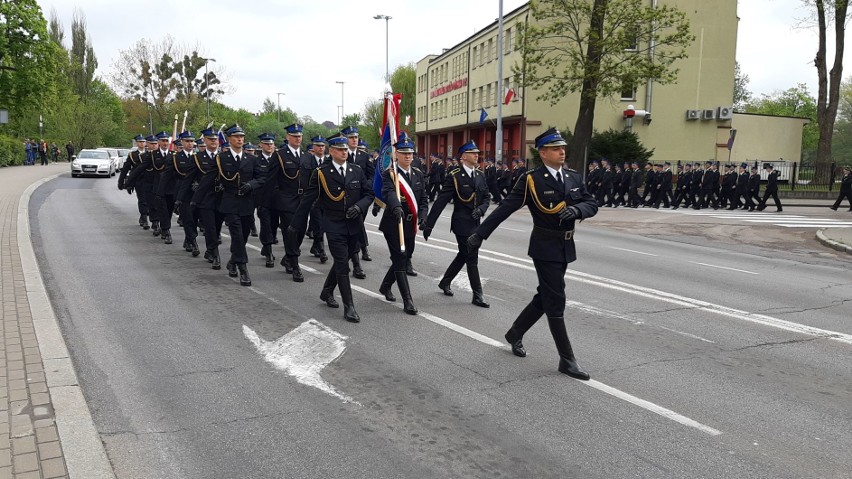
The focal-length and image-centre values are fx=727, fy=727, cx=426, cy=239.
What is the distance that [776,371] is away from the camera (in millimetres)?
6266

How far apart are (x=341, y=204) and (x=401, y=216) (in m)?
0.68

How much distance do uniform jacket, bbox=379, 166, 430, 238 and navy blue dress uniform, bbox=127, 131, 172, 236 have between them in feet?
22.1

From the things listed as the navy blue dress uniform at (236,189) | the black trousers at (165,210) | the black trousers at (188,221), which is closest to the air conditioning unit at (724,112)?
the black trousers at (165,210)

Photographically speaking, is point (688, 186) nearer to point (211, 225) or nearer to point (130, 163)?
point (130, 163)

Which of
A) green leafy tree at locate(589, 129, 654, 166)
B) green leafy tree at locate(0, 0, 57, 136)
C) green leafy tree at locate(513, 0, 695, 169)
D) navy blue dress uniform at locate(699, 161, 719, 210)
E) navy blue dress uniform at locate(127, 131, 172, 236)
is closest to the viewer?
navy blue dress uniform at locate(127, 131, 172, 236)

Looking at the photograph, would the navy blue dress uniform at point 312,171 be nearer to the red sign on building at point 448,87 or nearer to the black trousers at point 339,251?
the black trousers at point 339,251

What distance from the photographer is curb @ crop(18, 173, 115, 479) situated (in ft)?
13.6

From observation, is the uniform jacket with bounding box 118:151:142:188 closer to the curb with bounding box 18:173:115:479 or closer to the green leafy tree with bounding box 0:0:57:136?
the curb with bounding box 18:173:115:479

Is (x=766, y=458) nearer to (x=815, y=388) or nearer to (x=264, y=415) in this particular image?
(x=815, y=388)

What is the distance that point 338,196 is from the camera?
26.3 feet

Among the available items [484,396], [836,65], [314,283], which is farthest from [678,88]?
[484,396]

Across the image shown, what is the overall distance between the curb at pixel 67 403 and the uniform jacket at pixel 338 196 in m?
2.92

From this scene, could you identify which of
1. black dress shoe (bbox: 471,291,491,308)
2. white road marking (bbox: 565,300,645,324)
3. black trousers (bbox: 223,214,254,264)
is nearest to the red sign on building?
black trousers (bbox: 223,214,254,264)

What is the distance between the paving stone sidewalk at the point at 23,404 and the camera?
4073mm
